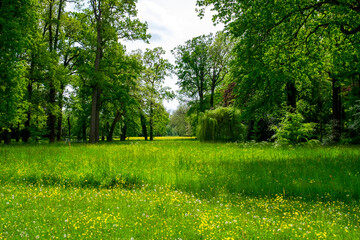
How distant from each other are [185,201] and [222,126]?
20887 millimetres

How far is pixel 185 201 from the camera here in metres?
5.64

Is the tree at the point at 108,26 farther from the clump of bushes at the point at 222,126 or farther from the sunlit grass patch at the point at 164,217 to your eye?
the sunlit grass patch at the point at 164,217

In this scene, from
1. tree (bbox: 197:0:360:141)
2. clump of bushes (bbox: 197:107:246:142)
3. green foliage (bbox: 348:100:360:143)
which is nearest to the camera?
tree (bbox: 197:0:360:141)

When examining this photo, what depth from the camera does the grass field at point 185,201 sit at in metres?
3.99

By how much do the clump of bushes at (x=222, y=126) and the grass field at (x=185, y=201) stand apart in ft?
51.8

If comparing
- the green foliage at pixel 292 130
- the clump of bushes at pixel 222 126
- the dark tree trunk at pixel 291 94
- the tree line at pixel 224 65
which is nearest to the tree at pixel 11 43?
the tree line at pixel 224 65

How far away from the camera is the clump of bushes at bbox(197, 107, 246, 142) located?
2553 centimetres

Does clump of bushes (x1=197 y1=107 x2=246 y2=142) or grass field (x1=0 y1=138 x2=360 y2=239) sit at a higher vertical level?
clump of bushes (x1=197 y1=107 x2=246 y2=142)

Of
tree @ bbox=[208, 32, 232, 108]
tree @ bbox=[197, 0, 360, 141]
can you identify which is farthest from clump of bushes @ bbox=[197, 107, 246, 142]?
tree @ bbox=[208, 32, 232, 108]

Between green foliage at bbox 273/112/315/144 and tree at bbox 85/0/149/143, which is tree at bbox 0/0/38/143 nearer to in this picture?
tree at bbox 85/0/149/143

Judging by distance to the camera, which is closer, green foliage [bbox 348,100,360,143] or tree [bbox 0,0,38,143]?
tree [bbox 0,0,38,143]

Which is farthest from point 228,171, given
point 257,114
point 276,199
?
point 257,114

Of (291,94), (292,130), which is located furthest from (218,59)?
(292,130)

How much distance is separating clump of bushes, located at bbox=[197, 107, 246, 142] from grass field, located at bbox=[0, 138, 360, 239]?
51.8ft
